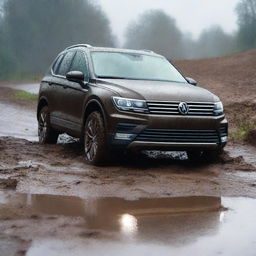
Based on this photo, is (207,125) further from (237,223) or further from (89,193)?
(237,223)

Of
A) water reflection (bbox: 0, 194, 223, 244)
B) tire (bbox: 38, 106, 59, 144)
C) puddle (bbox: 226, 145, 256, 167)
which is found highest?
tire (bbox: 38, 106, 59, 144)

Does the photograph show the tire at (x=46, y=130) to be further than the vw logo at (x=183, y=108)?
Yes

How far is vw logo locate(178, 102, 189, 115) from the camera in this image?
770 centimetres

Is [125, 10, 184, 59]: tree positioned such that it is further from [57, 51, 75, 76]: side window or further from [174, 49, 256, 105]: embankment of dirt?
[57, 51, 75, 76]: side window

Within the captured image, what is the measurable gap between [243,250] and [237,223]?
0.82m

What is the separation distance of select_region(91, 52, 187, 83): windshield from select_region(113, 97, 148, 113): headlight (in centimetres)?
97

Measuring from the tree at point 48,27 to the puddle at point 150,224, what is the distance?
54.0m

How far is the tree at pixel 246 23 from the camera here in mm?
52031

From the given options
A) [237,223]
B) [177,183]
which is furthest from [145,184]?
[237,223]

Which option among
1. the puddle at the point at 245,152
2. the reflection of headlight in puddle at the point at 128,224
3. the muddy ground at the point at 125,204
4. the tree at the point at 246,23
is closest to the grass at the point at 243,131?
the puddle at the point at 245,152

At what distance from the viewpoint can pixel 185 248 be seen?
4.49 m

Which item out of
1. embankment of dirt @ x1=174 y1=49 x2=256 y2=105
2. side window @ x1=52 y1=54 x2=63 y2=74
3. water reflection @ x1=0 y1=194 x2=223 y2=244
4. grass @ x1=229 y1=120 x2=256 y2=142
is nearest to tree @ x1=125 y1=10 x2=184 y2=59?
embankment of dirt @ x1=174 y1=49 x2=256 y2=105

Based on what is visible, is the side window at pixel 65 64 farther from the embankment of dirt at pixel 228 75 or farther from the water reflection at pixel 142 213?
the embankment of dirt at pixel 228 75

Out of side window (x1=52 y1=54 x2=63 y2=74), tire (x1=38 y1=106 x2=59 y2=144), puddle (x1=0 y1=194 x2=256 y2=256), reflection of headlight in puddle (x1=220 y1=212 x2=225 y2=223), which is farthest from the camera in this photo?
side window (x1=52 y1=54 x2=63 y2=74)
